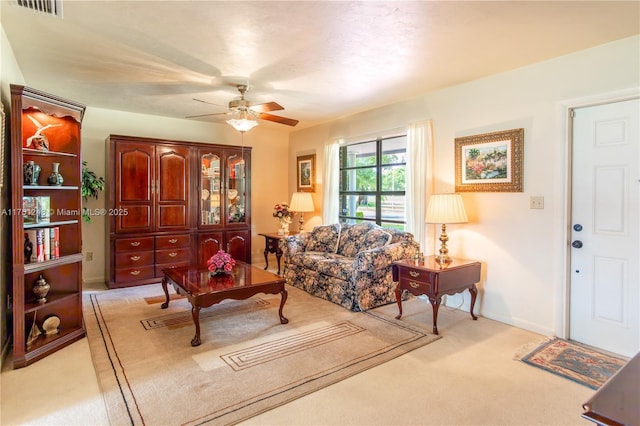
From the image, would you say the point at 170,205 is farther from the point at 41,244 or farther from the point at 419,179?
the point at 419,179

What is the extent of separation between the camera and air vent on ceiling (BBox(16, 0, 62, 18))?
85.2 inches

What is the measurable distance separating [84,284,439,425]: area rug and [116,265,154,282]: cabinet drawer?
1.97 feet

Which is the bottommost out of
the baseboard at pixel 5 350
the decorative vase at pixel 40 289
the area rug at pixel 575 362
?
the area rug at pixel 575 362

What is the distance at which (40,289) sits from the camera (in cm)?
284

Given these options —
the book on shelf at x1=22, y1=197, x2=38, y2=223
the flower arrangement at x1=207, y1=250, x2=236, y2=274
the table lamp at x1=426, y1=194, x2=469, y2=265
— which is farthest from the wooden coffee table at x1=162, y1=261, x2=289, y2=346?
the table lamp at x1=426, y1=194, x2=469, y2=265

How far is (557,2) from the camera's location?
2217 mm

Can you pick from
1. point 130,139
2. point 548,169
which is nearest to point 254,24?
point 548,169

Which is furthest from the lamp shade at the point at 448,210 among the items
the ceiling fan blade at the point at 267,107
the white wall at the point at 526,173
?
the ceiling fan blade at the point at 267,107

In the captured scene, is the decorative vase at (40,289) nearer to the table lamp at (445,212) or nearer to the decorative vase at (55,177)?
the decorative vase at (55,177)

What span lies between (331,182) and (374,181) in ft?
2.48

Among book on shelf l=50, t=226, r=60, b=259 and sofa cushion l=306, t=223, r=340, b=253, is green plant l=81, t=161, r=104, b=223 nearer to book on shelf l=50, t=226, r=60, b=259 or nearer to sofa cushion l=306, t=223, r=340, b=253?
book on shelf l=50, t=226, r=60, b=259

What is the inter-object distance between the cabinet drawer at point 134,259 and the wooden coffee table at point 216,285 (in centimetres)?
136

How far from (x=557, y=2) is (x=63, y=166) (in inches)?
156

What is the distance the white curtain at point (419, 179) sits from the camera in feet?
13.7
